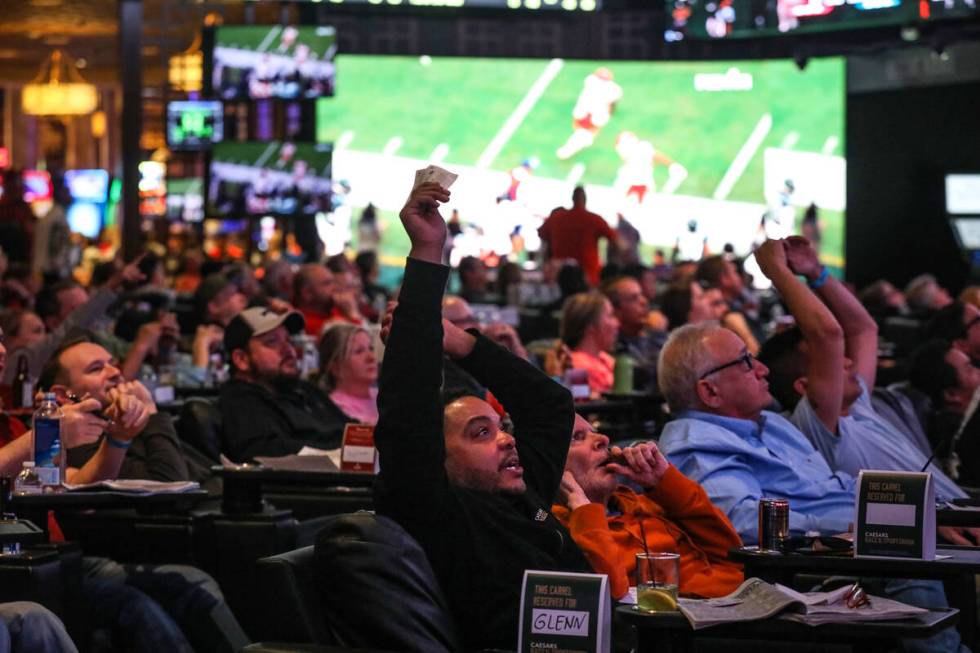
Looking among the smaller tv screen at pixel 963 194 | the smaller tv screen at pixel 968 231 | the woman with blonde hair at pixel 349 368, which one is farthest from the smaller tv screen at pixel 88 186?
the woman with blonde hair at pixel 349 368

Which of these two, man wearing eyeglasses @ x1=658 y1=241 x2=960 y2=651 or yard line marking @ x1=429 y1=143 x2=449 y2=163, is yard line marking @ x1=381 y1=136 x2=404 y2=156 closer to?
yard line marking @ x1=429 y1=143 x2=449 y2=163

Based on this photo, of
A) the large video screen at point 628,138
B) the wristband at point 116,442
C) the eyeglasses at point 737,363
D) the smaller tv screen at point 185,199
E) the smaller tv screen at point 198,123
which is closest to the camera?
the wristband at point 116,442

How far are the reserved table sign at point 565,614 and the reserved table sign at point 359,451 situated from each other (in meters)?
2.30

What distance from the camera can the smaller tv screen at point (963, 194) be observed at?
2050cm

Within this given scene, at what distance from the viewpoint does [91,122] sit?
106 ft

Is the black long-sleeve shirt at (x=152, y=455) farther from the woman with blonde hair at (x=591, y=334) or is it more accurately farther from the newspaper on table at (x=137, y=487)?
the woman with blonde hair at (x=591, y=334)

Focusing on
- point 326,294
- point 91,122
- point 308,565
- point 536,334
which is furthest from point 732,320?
point 91,122

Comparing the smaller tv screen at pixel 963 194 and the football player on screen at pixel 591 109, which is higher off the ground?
the football player on screen at pixel 591 109

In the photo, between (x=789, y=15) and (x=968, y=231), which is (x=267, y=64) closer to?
(x=789, y=15)

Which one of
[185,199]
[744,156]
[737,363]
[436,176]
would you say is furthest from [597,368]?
[185,199]

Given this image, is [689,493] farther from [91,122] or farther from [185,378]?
[91,122]

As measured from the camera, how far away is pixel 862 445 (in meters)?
5.09

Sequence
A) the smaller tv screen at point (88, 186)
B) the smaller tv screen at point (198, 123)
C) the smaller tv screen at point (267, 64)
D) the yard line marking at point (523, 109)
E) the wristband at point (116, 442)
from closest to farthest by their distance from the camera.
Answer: the wristband at point (116, 442) < the smaller tv screen at point (267, 64) < the smaller tv screen at point (198, 123) < the yard line marking at point (523, 109) < the smaller tv screen at point (88, 186)

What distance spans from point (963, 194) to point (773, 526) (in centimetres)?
1804
